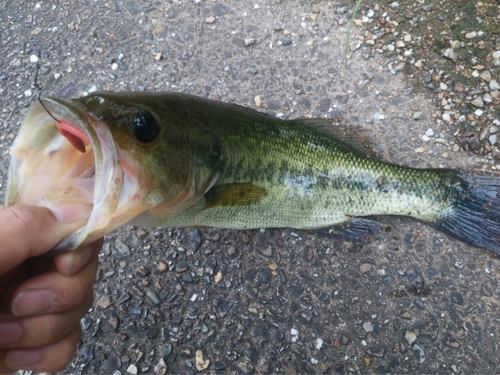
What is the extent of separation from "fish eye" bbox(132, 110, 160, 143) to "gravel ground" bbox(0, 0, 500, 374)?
1.24 m

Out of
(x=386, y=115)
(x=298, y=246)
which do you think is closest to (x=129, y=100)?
(x=298, y=246)

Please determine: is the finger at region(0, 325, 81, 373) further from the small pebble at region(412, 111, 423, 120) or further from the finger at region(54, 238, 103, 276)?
the small pebble at region(412, 111, 423, 120)

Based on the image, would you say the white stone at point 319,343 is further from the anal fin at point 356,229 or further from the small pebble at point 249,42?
the small pebble at point 249,42

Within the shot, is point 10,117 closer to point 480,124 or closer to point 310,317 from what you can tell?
point 310,317

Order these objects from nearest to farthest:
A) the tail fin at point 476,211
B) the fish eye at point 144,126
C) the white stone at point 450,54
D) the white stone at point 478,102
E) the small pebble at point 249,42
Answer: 1. the fish eye at point 144,126
2. the tail fin at point 476,211
3. the white stone at point 478,102
4. the white stone at point 450,54
5. the small pebble at point 249,42

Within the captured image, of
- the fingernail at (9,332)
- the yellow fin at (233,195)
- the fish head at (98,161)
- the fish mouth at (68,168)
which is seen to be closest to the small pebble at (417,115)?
the yellow fin at (233,195)

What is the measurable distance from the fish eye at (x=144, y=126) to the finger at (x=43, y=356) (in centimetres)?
110

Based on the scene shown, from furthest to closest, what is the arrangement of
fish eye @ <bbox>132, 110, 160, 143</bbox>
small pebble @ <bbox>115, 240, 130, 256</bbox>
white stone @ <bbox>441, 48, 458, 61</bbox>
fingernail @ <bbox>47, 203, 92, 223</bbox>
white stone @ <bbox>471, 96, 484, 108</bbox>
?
white stone @ <bbox>441, 48, 458, 61</bbox> → white stone @ <bbox>471, 96, 484, 108</bbox> → small pebble @ <bbox>115, 240, 130, 256</bbox> → fish eye @ <bbox>132, 110, 160, 143</bbox> → fingernail @ <bbox>47, 203, 92, 223</bbox>

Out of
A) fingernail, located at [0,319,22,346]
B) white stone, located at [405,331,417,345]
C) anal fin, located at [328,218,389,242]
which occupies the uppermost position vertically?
fingernail, located at [0,319,22,346]

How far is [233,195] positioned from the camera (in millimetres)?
2305

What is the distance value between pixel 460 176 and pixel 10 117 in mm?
3843

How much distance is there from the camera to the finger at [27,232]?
1.48 meters

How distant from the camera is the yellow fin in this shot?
2.23 meters

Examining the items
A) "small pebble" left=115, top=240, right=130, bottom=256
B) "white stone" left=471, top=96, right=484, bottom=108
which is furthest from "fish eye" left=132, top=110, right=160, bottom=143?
"white stone" left=471, top=96, right=484, bottom=108
